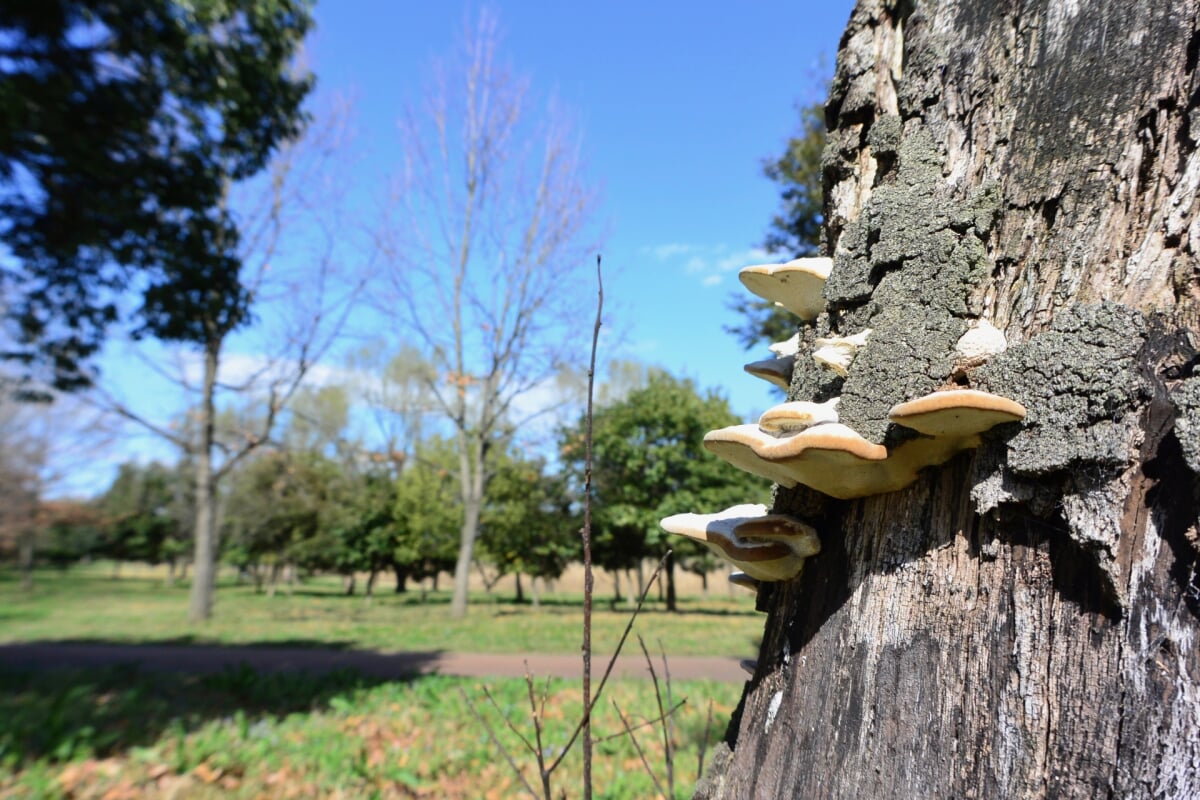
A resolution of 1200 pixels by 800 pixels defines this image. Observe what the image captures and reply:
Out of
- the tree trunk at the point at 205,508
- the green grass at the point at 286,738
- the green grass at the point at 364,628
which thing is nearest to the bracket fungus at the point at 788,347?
the green grass at the point at 286,738

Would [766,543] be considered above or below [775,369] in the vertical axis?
below

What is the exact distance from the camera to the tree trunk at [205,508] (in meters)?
15.5

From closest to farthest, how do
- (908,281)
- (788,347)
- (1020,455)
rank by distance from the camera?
(1020,455), (908,281), (788,347)

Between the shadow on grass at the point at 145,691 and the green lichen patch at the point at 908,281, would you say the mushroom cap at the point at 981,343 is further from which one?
the shadow on grass at the point at 145,691

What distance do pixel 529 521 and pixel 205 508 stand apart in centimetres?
1240

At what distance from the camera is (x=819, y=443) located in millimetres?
944

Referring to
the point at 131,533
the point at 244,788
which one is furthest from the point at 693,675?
the point at 131,533

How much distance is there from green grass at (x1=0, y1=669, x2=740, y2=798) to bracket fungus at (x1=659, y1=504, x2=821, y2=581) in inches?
91.2

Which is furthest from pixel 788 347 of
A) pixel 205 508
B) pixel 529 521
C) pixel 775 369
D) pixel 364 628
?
pixel 529 521

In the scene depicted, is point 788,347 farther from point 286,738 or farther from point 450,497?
point 450,497

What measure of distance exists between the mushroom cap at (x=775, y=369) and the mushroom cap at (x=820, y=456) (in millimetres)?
360

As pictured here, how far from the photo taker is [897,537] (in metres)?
1.04

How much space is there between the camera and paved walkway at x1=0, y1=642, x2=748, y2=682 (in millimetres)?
8478

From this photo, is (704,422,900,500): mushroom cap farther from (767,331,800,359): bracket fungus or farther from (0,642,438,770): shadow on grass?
(0,642,438,770): shadow on grass
